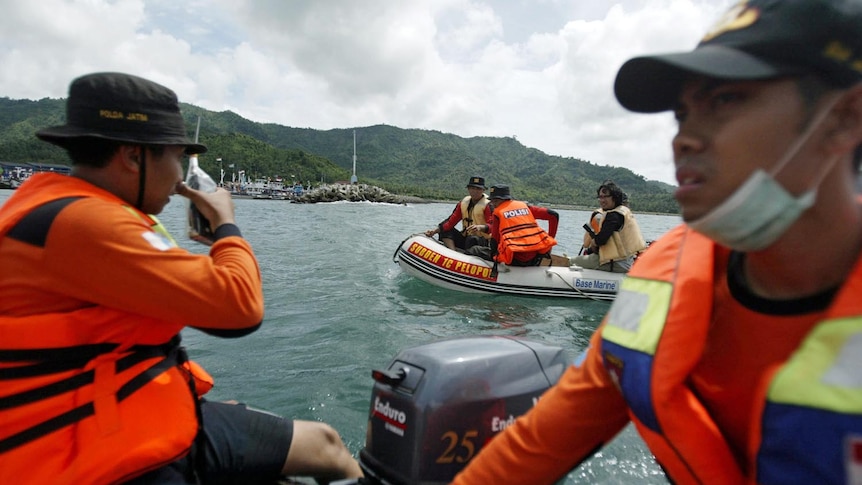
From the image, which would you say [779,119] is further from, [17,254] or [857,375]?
[17,254]

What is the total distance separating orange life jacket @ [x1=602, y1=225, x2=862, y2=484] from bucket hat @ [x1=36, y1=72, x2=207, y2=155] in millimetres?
1542

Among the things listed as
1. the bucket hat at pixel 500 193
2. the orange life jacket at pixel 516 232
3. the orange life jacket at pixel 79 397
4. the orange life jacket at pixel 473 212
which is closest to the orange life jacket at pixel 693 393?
the orange life jacket at pixel 79 397

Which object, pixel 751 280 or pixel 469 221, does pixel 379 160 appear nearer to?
pixel 469 221

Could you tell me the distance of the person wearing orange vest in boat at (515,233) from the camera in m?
7.79

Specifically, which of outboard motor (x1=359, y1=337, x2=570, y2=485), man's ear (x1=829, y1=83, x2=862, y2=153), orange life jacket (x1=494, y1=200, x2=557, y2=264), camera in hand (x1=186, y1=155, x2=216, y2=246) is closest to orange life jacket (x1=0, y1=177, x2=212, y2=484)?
camera in hand (x1=186, y1=155, x2=216, y2=246)

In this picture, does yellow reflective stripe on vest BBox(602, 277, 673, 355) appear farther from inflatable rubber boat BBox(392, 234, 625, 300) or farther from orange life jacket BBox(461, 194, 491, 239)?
orange life jacket BBox(461, 194, 491, 239)

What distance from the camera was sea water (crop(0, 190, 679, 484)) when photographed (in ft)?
11.5

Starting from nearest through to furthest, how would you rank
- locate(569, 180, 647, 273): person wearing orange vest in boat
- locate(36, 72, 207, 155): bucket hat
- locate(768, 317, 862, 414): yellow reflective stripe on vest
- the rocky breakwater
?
locate(768, 317, 862, 414): yellow reflective stripe on vest → locate(36, 72, 207, 155): bucket hat → locate(569, 180, 647, 273): person wearing orange vest in boat → the rocky breakwater

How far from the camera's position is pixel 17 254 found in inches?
53.8

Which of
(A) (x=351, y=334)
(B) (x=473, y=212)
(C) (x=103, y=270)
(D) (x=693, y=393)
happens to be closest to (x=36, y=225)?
(C) (x=103, y=270)

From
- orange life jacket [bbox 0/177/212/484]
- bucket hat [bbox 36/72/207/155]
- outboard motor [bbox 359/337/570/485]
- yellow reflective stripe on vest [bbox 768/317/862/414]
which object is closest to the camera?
yellow reflective stripe on vest [bbox 768/317/862/414]

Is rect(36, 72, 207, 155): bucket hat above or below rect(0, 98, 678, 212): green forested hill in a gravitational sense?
below

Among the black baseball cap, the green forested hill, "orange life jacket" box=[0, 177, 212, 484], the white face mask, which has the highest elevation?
the green forested hill

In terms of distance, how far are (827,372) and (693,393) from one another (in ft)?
1.14
